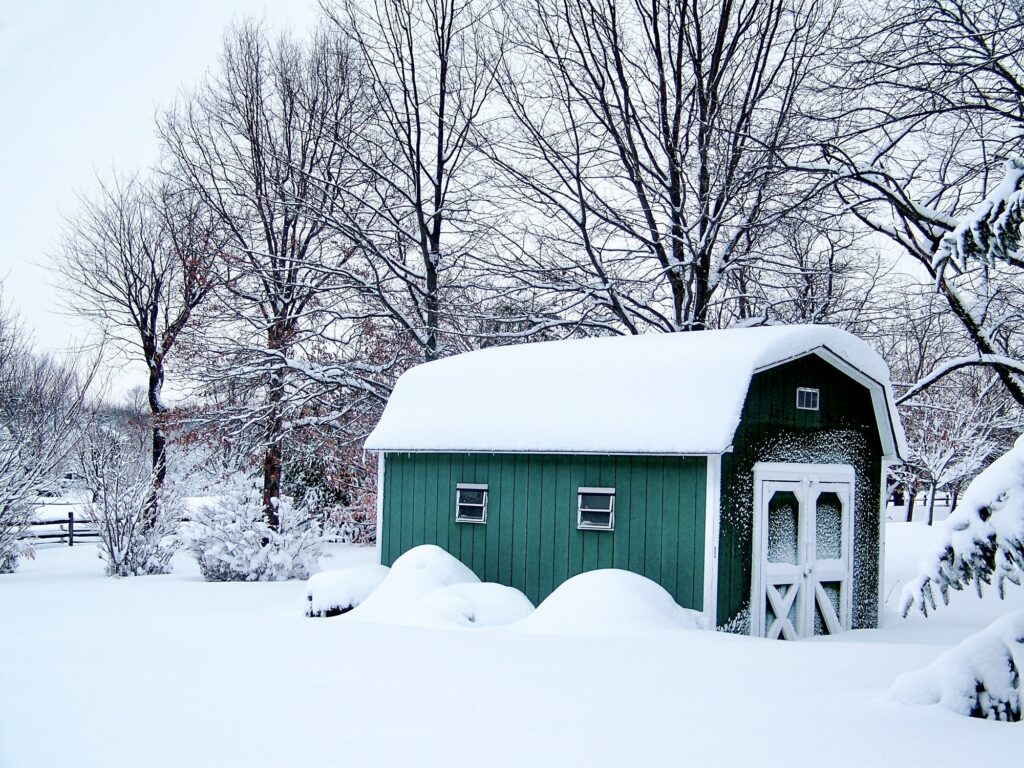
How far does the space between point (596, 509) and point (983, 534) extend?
20.7 ft

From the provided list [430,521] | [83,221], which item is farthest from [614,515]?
[83,221]

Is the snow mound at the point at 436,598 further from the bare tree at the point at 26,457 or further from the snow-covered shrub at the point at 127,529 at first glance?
the bare tree at the point at 26,457

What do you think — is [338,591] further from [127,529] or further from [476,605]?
[127,529]

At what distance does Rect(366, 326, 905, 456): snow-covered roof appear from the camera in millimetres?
10414

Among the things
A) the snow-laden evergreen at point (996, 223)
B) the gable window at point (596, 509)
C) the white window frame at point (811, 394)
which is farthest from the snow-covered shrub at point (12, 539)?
the snow-laden evergreen at point (996, 223)

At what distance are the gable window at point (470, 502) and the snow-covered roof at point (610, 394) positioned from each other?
514 millimetres

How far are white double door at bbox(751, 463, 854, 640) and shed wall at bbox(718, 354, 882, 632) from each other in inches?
5.5

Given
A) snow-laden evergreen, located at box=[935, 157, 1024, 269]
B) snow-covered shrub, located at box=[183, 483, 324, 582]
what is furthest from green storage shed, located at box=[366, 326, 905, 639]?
snow-laden evergreen, located at box=[935, 157, 1024, 269]

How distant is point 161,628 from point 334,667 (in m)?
3.05

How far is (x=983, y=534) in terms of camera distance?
16.5 feet

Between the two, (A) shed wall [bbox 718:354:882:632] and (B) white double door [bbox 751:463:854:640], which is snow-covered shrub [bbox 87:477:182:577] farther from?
(B) white double door [bbox 751:463:854:640]

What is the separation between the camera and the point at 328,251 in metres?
22.9

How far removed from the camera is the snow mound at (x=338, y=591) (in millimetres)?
11320

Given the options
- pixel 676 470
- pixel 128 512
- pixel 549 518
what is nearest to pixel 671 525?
pixel 676 470
